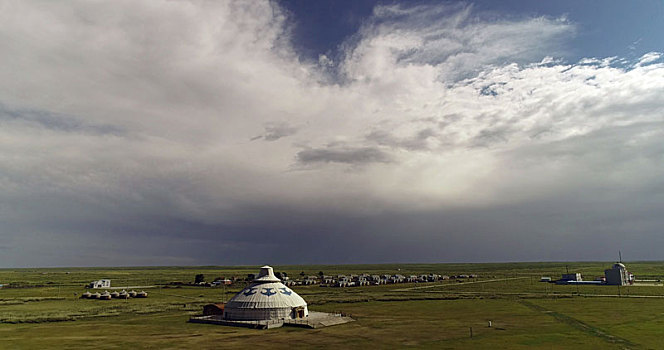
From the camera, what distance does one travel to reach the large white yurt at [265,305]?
94.9 meters

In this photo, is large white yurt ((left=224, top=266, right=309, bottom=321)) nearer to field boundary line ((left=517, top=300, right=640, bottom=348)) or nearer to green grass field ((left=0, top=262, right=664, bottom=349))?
green grass field ((left=0, top=262, right=664, bottom=349))

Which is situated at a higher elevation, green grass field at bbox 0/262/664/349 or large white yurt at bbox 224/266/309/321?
large white yurt at bbox 224/266/309/321

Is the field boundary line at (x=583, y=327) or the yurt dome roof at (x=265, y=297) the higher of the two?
the yurt dome roof at (x=265, y=297)

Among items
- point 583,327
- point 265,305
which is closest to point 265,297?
point 265,305

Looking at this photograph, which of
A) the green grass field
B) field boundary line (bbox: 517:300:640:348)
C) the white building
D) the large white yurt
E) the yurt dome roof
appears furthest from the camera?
the white building

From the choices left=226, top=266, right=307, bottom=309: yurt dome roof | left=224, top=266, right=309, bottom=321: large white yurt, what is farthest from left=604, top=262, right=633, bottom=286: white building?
left=226, top=266, right=307, bottom=309: yurt dome roof

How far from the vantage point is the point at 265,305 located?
9544 cm

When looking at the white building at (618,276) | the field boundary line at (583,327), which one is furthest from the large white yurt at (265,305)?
the white building at (618,276)

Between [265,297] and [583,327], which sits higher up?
[265,297]

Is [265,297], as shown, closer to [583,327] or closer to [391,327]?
[391,327]

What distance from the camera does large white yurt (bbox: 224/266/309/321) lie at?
94.9 meters

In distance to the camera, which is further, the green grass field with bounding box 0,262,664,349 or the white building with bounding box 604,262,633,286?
the white building with bounding box 604,262,633,286

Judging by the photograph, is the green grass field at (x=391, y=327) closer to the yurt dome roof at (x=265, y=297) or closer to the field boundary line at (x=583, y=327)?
the field boundary line at (x=583, y=327)

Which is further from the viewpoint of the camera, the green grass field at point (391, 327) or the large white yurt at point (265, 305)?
the large white yurt at point (265, 305)
